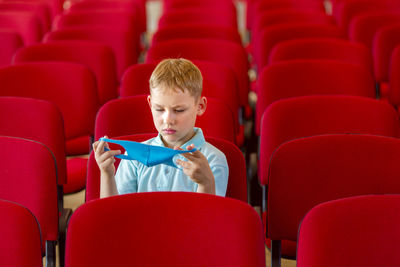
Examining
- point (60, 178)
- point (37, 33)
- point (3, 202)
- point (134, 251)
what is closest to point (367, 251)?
point (134, 251)

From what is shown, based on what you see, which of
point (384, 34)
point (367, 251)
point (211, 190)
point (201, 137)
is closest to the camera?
point (367, 251)

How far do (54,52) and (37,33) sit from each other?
54.4 inches

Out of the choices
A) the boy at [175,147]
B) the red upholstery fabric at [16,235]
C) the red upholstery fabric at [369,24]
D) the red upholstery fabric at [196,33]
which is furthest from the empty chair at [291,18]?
the red upholstery fabric at [16,235]

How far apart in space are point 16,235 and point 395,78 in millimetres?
2832

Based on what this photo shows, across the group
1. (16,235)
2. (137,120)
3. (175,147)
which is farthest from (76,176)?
Answer: (16,235)

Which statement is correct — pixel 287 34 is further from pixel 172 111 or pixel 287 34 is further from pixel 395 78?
pixel 172 111

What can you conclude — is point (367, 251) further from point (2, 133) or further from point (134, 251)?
point (2, 133)

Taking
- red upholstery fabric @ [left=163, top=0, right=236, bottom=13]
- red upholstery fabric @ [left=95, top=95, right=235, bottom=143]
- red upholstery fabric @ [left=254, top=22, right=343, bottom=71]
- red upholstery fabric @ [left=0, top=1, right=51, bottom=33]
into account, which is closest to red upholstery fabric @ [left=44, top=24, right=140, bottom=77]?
red upholstery fabric @ [left=254, top=22, right=343, bottom=71]

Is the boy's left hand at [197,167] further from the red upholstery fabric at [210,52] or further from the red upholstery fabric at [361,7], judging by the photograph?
the red upholstery fabric at [361,7]

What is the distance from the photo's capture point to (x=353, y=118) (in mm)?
2486

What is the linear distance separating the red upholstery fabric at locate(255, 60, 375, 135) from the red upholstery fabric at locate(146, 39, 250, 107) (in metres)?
0.55

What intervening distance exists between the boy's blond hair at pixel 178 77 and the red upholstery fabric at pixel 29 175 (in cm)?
50

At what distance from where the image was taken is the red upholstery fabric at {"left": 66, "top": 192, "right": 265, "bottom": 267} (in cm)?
149

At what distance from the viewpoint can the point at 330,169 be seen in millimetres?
2018
